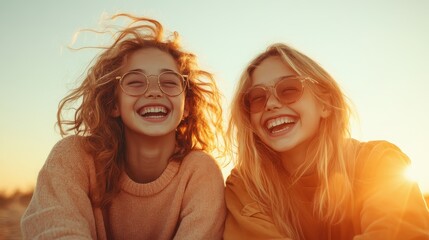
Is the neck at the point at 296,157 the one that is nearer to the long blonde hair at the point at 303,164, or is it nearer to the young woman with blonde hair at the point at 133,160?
the long blonde hair at the point at 303,164

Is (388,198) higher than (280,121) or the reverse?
the reverse

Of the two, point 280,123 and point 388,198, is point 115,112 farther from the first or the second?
point 388,198

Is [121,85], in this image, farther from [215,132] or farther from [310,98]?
[310,98]

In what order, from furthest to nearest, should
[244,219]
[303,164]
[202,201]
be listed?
[303,164], [202,201], [244,219]

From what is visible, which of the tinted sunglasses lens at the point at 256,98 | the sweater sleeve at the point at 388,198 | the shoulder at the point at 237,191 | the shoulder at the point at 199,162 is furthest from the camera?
the shoulder at the point at 199,162

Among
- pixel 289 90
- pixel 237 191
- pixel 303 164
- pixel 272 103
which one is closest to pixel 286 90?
pixel 289 90

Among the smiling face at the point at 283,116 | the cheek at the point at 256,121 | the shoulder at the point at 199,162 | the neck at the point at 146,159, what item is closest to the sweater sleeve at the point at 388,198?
the smiling face at the point at 283,116

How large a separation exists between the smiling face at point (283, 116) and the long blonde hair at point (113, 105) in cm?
82

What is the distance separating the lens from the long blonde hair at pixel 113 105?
12.6ft

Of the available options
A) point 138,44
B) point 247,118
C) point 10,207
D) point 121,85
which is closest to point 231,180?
point 247,118

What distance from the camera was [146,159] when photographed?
13.3 feet

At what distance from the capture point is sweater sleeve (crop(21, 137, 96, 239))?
10.3 ft

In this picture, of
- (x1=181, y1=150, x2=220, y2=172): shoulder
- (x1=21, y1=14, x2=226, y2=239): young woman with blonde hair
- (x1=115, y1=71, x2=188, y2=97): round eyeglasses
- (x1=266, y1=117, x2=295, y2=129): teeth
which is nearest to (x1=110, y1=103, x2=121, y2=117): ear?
(x1=21, y1=14, x2=226, y2=239): young woman with blonde hair

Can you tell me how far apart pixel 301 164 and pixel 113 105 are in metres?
1.97
